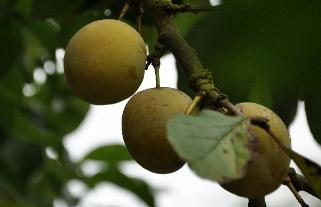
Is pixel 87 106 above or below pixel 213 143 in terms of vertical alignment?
below

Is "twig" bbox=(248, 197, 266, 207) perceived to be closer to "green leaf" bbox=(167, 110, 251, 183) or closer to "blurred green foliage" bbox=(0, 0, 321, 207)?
"green leaf" bbox=(167, 110, 251, 183)

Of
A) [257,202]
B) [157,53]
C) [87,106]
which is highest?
[157,53]

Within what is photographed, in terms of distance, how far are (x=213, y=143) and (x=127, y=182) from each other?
4.17 ft

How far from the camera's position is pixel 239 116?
783mm

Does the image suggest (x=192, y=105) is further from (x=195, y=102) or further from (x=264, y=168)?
(x=264, y=168)

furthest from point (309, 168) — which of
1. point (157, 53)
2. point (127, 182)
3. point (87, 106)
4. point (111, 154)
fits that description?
point (87, 106)

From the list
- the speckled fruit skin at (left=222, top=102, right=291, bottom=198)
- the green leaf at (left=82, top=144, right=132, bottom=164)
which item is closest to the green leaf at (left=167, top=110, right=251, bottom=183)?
the speckled fruit skin at (left=222, top=102, right=291, bottom=198)

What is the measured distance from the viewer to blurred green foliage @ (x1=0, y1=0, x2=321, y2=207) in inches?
44.3

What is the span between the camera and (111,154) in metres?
2.16

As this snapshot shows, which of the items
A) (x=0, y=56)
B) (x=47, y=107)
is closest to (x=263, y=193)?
(x=0, y=56)

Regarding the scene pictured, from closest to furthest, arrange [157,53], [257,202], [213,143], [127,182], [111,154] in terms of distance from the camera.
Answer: [213,143] → [257,202] → [157,53] → [127,182] → [111,154]

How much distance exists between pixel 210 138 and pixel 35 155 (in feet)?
4.02

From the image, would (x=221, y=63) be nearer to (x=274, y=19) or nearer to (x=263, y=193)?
(x=274, y=19)

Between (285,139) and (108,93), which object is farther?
(108,93)
